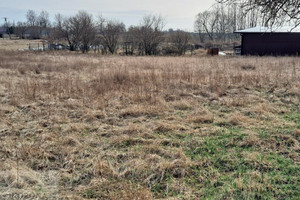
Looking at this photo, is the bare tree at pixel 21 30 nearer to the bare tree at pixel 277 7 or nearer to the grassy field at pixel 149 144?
the grassy field at pixel 149 144

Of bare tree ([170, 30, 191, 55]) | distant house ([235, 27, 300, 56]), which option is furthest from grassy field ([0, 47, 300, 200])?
bare tree ([170, 30, 191, 55])

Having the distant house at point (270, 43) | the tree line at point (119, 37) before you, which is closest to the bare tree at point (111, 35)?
the tree line at point (119, 37)

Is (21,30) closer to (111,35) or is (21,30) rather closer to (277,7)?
(111,35)

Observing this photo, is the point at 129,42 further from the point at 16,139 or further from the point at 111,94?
the point at 16,139

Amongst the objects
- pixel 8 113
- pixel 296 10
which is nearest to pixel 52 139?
pixel 8 113

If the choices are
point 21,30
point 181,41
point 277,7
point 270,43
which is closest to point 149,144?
point 277,7

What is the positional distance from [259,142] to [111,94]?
4369 millimetres

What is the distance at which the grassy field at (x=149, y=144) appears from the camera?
9.12 ft

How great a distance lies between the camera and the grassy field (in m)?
2.78

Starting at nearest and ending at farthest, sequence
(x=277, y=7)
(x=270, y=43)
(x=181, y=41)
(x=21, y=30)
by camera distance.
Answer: (x=277, y=7), (x=270, y=43), (x=181, y=41), (x=21, y=30)

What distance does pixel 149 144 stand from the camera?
3916mm

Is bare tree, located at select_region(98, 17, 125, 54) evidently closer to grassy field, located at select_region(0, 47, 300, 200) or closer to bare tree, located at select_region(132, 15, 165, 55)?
bare tree, located at select_region(132, 15, 165, 55)

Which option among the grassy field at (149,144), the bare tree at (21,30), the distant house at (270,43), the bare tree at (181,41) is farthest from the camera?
the bare tree at (21,30)

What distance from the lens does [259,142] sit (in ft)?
12.5
